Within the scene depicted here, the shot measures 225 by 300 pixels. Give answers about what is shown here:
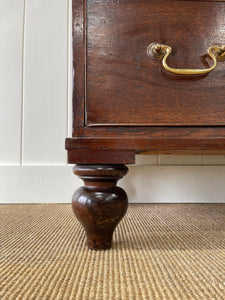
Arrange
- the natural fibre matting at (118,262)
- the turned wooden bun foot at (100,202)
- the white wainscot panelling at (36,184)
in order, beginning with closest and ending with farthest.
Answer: the natural fibre matting at (118,262) < the turned wooden bun foot at (100,202) < the white wainscot panelling at (36,184)

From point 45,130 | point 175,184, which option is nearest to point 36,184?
point 45,130

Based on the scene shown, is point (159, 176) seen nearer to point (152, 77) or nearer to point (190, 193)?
point (190, 193)

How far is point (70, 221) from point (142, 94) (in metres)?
0.39

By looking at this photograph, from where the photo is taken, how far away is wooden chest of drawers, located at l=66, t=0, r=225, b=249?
0.44m

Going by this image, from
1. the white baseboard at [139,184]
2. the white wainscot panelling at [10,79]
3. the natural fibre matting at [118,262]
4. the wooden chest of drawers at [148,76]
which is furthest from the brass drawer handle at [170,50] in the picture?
the white wainscot panelling at [10,79]

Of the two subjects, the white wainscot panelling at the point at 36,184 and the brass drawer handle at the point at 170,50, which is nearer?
the brass drawer handle at the point at 170,50

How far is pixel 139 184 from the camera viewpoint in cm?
99

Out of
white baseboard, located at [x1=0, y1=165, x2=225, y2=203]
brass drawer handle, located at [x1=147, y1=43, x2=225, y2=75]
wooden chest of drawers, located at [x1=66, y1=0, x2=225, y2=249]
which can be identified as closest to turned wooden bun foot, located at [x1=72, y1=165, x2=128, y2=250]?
wooden chest of drawers, located at [x1=66, y1=0, x2=225, y2=249]

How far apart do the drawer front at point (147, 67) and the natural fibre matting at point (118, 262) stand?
0.21 meters

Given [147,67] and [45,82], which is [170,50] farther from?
[45,82]

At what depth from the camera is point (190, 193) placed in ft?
3.26

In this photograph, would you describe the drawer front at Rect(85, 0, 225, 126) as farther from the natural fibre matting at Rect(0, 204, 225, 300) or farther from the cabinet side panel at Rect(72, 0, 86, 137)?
the natural fibre matting at Rect(0, 204, 225, 300)

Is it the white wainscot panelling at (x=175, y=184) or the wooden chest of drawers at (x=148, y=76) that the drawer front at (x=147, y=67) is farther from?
the white wainscot panelling at (x=175, y=184)

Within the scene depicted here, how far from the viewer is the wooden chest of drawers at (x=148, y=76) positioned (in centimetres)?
44
